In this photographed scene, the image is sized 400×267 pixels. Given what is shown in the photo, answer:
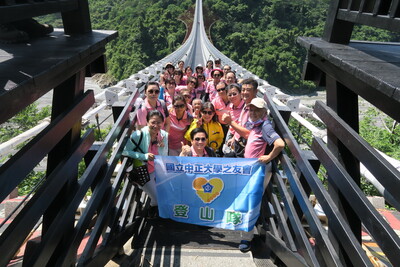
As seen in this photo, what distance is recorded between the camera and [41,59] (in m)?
1.42

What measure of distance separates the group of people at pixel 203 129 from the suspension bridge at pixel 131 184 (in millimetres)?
169

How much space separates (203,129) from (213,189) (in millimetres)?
527

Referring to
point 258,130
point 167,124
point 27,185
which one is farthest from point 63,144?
point 27,185

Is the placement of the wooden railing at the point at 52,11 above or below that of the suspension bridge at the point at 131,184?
above

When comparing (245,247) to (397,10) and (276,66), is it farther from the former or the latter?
(276,66)

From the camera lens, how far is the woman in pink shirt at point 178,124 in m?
3.22

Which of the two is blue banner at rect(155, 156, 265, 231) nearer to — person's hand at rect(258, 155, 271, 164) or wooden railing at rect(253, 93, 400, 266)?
person's hand at rect(258, 155, 271, 164)

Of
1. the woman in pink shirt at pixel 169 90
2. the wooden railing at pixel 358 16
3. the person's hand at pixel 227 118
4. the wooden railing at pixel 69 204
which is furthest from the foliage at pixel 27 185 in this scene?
the wooden railing at pixel 358 16

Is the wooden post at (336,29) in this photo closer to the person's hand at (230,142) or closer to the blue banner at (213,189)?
the blue banner at (213,189)

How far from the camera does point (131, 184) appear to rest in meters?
2.70

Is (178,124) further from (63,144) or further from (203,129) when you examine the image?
(63,144)

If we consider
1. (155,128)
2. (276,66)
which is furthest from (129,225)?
(276,66)

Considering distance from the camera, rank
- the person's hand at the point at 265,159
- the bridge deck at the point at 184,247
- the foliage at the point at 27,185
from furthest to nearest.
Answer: the foliage at the point at 27,185 < the person's hand at the point at 265,159 < the bridge deck at the point at 184,247

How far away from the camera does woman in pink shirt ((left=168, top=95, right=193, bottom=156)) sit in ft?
10.6
